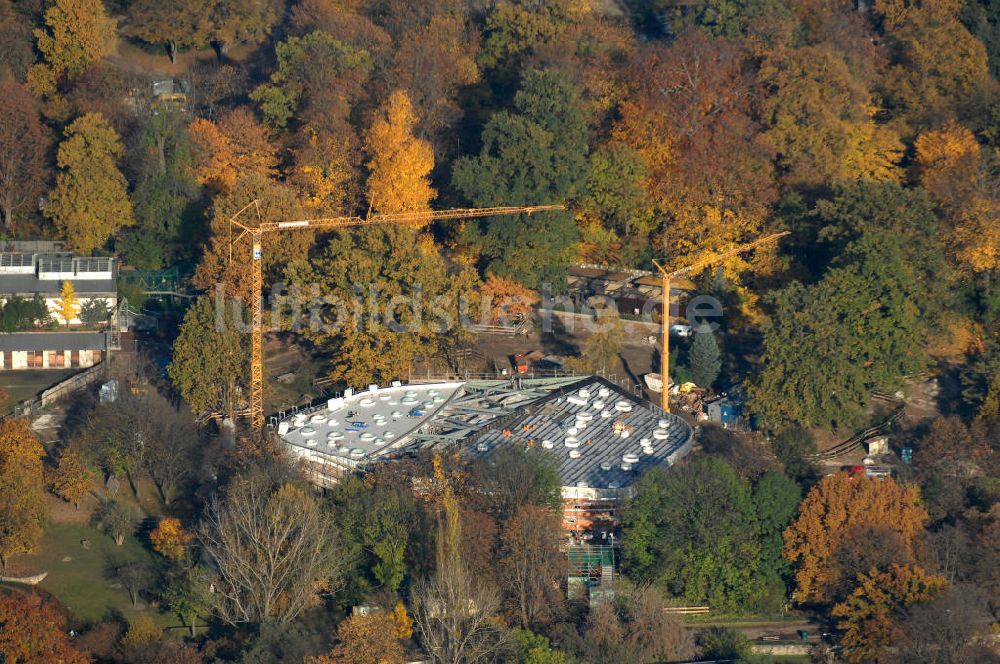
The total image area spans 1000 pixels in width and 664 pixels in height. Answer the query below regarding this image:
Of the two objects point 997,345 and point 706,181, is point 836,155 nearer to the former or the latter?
point 706,181

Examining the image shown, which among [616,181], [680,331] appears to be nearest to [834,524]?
[680,331]

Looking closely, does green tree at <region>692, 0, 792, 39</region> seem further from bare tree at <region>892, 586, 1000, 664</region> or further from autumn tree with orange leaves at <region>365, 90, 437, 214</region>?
bare tree at <region>892, 586, 1000, 664</region>

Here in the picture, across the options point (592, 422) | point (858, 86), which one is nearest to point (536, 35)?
point (858, 86)

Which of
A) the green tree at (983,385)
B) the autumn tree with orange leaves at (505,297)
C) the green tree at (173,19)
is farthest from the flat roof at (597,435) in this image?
the green tree at (173,19)

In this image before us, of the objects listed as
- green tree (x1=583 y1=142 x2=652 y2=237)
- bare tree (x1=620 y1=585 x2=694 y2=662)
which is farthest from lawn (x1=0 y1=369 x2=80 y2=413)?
bare tree (x1=620 y1=585 x2=694 y2=662)

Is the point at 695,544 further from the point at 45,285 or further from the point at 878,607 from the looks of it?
the point at 45,285

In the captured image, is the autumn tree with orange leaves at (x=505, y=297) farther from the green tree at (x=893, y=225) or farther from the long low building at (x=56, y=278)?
the long low building at (x=56, y=278)
